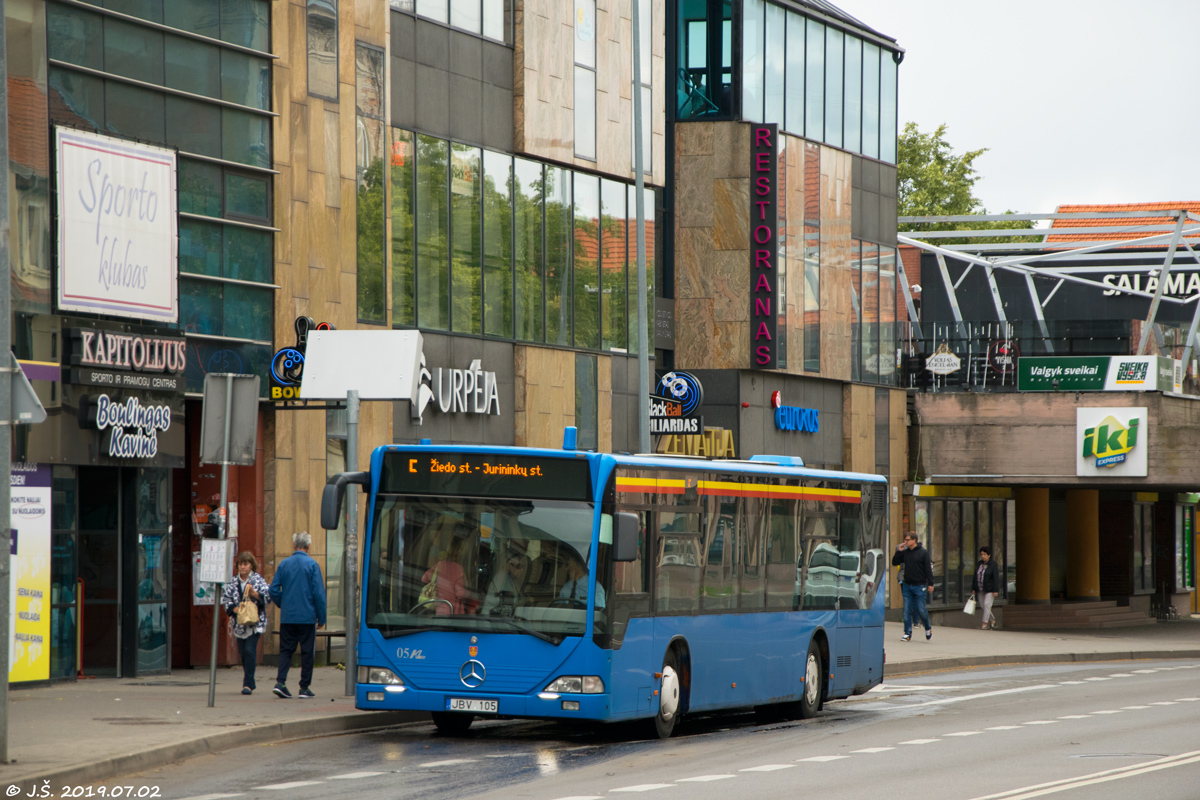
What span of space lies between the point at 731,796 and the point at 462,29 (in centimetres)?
1754

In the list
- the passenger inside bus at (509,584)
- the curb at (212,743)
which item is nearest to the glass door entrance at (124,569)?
the curb at (212,743)

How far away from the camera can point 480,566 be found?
15.4 metres

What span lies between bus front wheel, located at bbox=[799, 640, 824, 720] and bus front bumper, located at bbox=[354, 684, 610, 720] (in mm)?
4456

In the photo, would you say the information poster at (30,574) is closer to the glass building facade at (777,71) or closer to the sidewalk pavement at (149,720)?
the sidewalk pavement at (149,720)

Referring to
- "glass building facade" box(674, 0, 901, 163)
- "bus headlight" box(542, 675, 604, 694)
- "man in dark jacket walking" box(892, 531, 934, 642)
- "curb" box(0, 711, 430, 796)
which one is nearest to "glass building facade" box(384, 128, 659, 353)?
"glass building facade" box(674, 0, 901, 163)

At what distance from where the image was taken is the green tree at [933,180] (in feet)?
236

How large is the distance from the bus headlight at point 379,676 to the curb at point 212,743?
0.71m

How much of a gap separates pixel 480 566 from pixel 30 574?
5.96 meters

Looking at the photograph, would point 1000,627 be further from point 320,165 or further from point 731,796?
point 731,796

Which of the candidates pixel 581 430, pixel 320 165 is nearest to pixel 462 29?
pixel 320 165

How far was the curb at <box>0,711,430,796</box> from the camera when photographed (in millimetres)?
11852

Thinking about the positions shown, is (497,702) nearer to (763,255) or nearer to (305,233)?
(305,233)

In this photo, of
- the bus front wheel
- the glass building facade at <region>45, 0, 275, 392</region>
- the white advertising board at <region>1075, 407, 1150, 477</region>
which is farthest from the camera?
the white advertising board at <region>1075, 407, 1150, 477</region>

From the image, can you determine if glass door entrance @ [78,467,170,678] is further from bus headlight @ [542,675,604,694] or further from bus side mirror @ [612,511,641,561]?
bus side mirror @ [612,511,641,561]
